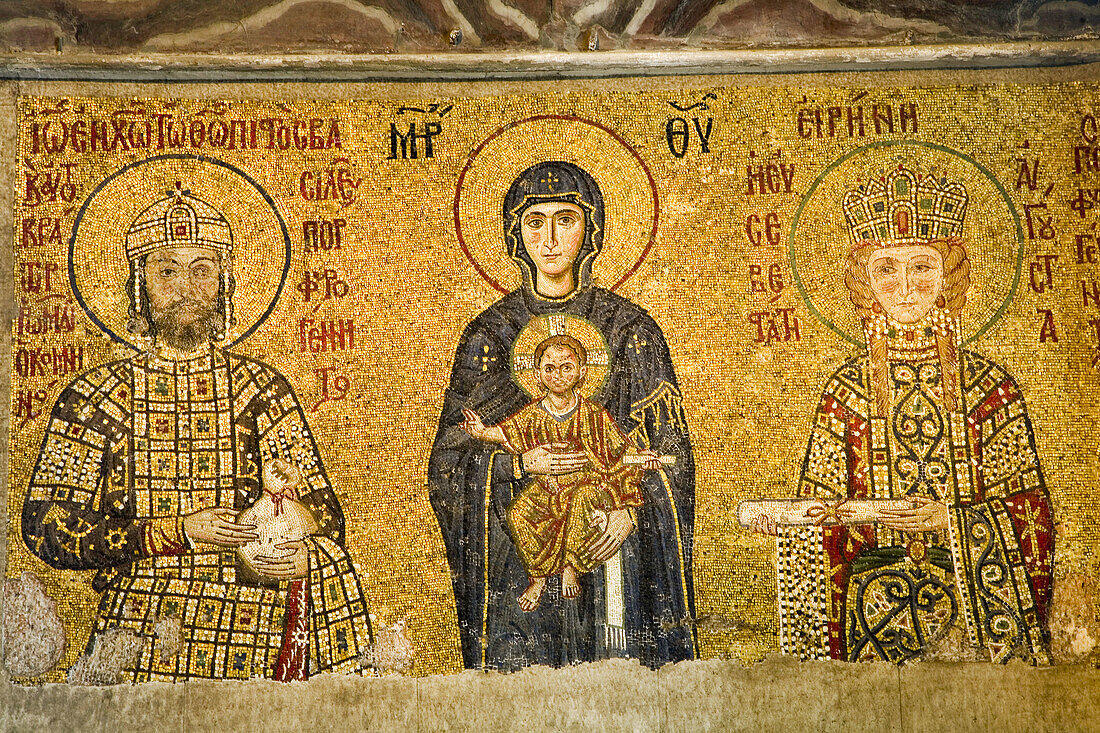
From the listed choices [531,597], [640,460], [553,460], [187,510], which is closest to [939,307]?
[640,460]

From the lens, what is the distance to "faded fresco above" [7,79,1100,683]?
16.0ft

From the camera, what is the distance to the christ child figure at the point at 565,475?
496cm

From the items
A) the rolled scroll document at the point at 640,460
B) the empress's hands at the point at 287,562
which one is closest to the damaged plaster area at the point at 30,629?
the empress's hands at the point at 287,562

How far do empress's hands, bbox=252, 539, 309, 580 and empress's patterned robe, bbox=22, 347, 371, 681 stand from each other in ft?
0.10

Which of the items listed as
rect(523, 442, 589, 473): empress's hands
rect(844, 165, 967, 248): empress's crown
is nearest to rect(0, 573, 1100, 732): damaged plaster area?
rect(523, 442, 589, 473): empress's hands

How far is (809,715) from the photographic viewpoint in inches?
190

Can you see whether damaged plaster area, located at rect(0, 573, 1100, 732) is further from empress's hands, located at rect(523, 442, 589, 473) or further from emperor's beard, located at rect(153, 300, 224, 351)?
emperor's beard, located at rect(153, 300, 224, 351)

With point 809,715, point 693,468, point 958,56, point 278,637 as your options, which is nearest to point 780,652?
point 809,715

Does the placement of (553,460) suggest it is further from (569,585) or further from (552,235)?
(552,235)

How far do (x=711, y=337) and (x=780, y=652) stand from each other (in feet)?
4.74

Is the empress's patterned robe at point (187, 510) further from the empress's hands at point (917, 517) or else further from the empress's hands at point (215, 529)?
the empress's hands at point (917, 517)

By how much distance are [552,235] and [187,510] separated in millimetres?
2069

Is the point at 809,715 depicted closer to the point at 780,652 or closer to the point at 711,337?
the point at 780,652

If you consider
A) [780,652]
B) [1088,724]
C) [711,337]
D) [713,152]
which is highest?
[713,152]
